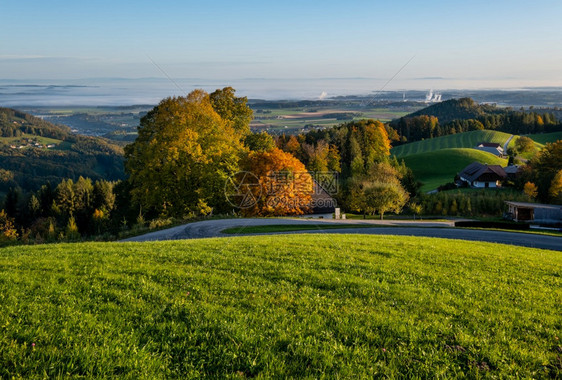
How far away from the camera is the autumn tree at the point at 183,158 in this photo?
39.9 m

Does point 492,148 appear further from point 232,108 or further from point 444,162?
point 232,108

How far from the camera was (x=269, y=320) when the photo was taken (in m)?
7.76

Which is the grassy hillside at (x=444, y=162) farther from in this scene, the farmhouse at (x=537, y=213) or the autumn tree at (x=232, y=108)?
the autumn tree at (x=232, y=108)

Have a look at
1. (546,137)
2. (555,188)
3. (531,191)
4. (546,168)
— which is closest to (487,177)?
(546,168)

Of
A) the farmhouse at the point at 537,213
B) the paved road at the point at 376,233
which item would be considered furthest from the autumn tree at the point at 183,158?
the farmhouse at the point at 537,213

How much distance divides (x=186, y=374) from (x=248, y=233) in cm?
2709

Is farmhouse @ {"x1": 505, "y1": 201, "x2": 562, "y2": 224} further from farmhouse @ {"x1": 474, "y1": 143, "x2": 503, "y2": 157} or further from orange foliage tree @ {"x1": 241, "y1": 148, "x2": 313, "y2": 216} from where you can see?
farmhouse @ {"x1": 474, "y1": 143, "x2": 503, "y2": 157}

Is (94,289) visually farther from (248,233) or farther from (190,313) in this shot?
(248,233)

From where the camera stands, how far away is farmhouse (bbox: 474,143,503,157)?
154 metres

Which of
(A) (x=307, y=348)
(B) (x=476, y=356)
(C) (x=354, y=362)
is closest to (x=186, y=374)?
(A) (x=307, y=348)

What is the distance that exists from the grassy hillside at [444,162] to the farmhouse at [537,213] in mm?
61834

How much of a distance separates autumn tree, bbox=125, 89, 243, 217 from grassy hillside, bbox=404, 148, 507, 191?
308ft

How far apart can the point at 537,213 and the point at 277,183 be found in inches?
1692

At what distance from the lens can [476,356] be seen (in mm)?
6762
